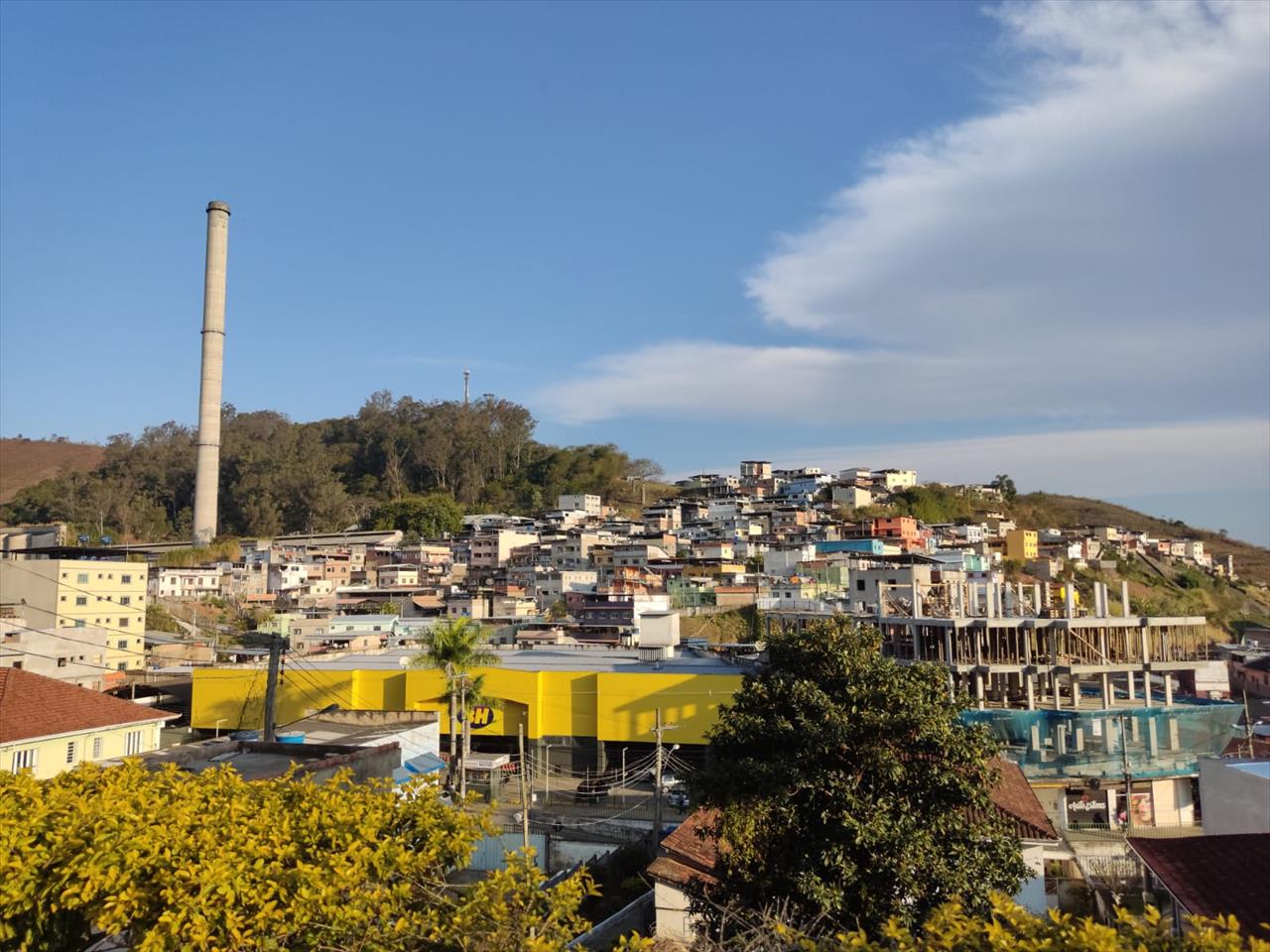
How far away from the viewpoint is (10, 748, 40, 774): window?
17.5m

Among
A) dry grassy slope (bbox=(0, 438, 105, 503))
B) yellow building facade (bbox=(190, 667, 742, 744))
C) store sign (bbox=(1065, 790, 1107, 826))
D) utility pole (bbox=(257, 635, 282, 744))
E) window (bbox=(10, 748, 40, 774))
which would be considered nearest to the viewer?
window (bbox=(10, 748, 40, 774))

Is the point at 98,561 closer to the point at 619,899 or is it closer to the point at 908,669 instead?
the point at 619,899

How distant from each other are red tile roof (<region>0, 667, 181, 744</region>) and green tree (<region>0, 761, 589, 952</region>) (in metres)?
12.2

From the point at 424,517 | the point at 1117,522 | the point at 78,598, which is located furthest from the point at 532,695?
the point at 1117,522

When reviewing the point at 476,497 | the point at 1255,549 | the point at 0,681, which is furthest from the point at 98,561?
the point at 1255,549

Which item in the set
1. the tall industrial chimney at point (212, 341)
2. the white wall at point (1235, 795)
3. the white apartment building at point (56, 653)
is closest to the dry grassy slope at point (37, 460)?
the tall industrial chimney at point (212, 341)

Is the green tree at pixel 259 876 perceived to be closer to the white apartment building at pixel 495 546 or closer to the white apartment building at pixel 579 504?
the white apartment building at pixel 495 546

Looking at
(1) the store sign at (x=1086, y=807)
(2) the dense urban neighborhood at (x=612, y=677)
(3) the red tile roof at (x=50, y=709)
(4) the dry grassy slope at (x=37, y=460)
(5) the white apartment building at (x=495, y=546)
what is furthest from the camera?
(4) the dry grassy slope at (x=37, y=460)

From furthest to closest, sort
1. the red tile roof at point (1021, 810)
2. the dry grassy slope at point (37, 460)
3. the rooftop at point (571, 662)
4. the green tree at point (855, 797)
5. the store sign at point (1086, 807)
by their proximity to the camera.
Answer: the dry grassy slope at point (37, 460) → the rooftop at point (571, 662) → the store sign at point (1086, 807) → the red tile roof at point (1021, 810) → the green tree at point (855, 797)

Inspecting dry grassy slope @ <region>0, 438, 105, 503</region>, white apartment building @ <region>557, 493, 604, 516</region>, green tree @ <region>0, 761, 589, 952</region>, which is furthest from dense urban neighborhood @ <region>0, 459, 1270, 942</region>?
dry grassy slope @ <region>0, 438, 105, 503</region>

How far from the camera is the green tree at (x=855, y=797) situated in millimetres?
9523

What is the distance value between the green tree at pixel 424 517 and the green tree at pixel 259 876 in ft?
221

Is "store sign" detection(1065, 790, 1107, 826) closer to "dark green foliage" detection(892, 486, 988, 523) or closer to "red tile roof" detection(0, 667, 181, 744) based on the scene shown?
"red tile roof" detection(0, 667, 181, 744)

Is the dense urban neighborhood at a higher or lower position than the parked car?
higher
